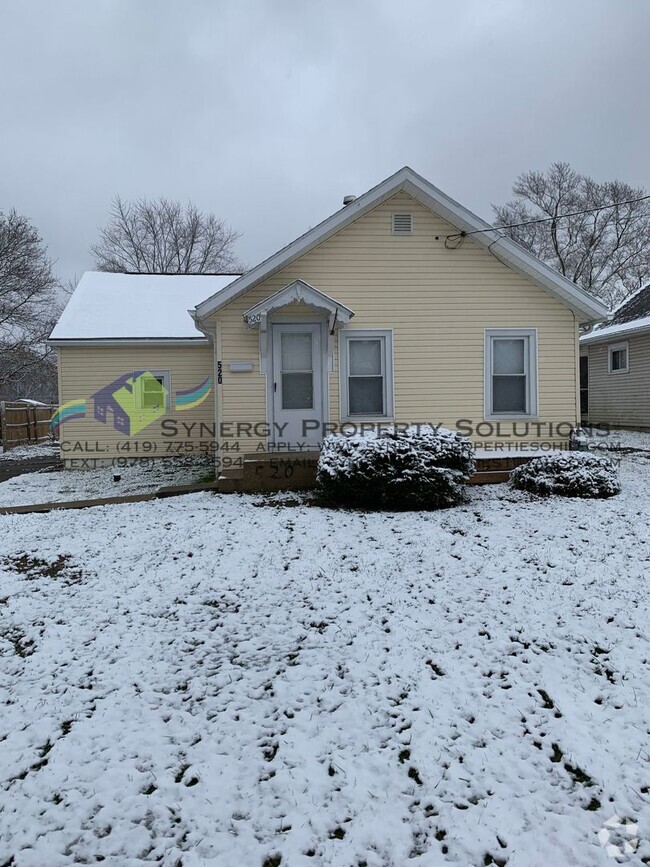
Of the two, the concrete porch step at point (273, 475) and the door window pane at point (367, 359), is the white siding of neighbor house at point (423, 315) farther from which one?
the concrete porch step at point (273, 475)

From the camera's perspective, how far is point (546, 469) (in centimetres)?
823

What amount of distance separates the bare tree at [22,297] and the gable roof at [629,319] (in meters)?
23.6

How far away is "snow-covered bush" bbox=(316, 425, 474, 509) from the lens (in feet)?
23.4

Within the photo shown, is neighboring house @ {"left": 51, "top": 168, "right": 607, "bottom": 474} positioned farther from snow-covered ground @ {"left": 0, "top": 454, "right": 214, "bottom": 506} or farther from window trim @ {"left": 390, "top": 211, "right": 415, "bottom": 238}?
snow-covered ground @ {"left": 0, "top": 454, "right": 214, "bottom": 506}

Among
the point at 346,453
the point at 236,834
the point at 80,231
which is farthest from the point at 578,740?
the point at 80,231

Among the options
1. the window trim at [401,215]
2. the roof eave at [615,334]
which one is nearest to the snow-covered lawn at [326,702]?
the window trim at [401,215]

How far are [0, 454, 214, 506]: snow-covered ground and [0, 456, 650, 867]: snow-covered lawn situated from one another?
4.03m

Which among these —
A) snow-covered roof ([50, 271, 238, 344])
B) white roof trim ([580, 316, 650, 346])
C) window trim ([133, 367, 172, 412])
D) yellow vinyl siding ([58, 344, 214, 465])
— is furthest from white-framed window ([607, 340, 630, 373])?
window trim ([133, 367, 172, 412])

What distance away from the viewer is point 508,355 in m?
9.68

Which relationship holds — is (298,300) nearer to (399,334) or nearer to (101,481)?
(399,334)

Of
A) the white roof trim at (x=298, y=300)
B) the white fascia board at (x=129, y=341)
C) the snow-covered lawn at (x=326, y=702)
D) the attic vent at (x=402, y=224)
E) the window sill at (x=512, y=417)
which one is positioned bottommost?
the snow-covered lawn at (x=326, y=702)

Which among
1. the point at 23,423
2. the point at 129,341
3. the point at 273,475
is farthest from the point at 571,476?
the point at 23,423

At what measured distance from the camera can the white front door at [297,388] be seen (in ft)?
30.2

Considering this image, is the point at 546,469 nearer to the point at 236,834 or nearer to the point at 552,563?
the point at 552,563
